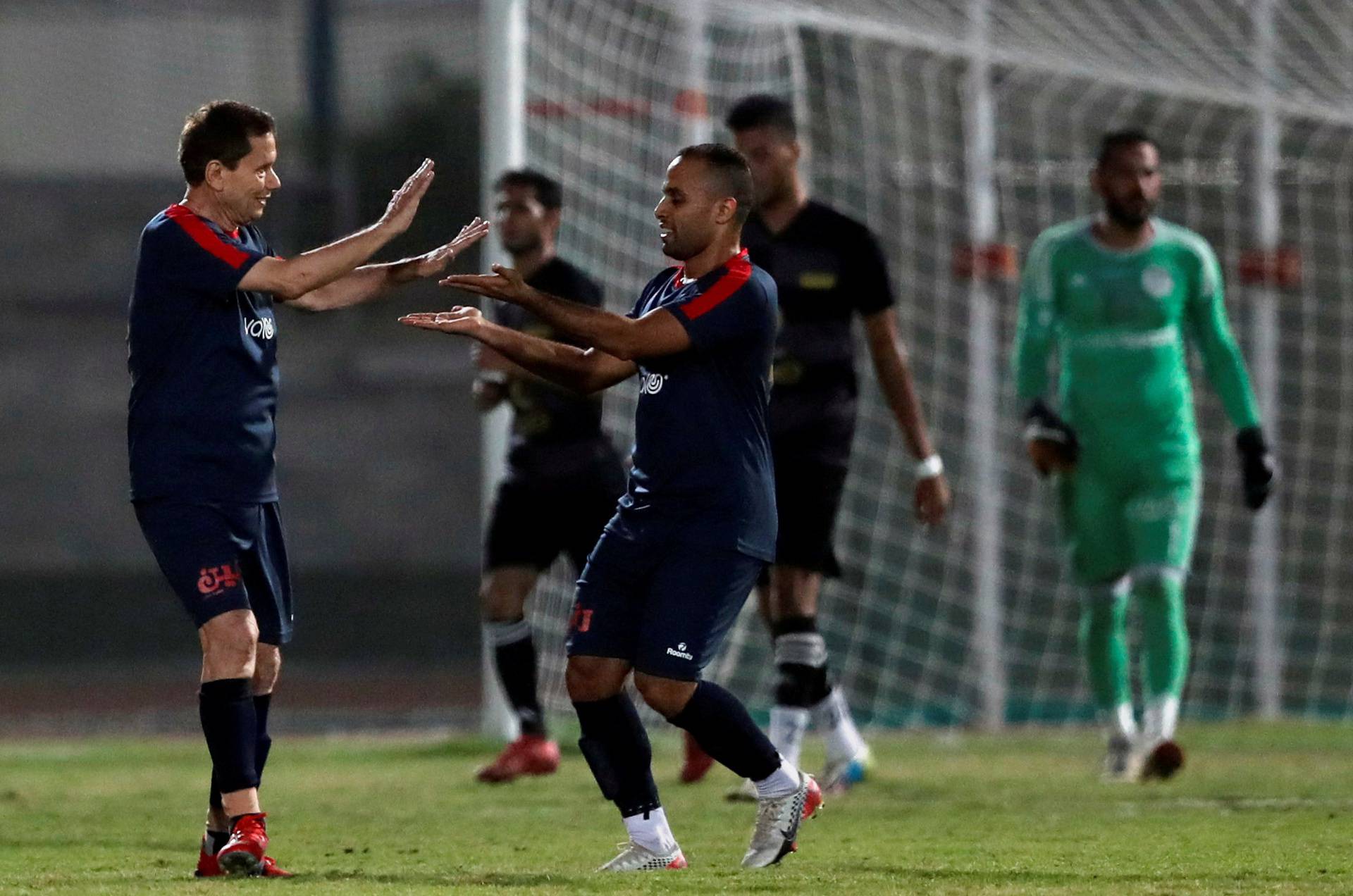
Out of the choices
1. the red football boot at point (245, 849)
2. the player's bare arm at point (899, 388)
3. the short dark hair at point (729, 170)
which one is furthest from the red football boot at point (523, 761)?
the short dark hair at point (729, 170)

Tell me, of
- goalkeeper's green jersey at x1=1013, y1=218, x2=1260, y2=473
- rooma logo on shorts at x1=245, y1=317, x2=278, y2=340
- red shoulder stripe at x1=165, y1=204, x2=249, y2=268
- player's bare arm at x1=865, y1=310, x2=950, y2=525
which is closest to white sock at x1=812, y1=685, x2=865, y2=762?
player's bare arm at x1=865, y1=310, x2=950, y2=525

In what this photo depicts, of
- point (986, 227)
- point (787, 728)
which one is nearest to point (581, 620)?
point (787, 728)

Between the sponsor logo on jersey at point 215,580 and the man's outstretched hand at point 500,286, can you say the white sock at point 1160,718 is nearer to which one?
the man's outstretched hand at point 500,286

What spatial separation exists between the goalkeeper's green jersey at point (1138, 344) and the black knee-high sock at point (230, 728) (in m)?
3.75

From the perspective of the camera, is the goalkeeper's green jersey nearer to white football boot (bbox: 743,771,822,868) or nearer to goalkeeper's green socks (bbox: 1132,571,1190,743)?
goalkeeper's green socks (bbox: 1132,571,1190,743)

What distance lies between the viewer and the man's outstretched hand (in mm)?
4957

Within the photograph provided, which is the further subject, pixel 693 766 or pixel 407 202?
pixel 693 766

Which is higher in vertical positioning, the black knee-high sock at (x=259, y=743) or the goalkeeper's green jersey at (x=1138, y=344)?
the goalkeeper's green jersey at (x=1138, y=344)

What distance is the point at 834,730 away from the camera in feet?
25.0

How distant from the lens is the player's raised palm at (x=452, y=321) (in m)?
4.96

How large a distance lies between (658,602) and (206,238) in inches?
50.5

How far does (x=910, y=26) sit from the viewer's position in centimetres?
1075

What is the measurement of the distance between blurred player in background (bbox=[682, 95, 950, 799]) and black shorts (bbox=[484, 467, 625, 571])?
90 centimetres

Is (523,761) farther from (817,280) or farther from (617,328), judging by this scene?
(617,328)
